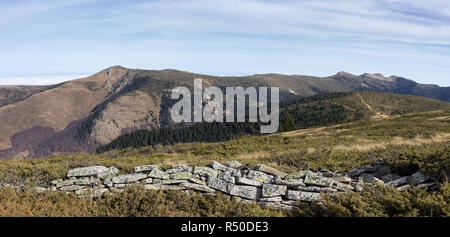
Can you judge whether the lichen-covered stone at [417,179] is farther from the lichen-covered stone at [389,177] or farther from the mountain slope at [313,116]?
the mountain slope at [313,116]

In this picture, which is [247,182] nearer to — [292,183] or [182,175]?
[292,183]

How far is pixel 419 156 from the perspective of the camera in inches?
439

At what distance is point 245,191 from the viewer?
30.6 feet

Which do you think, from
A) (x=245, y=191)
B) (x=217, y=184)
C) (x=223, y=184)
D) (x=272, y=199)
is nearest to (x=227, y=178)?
(x=223, y=184)

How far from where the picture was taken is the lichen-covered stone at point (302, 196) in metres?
8.56

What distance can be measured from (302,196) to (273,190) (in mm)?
960

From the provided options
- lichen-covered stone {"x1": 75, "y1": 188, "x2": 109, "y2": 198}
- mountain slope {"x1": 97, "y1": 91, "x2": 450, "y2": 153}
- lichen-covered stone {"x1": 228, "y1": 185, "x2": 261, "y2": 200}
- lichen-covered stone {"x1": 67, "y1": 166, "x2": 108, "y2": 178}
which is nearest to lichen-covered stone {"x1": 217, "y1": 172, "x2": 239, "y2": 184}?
lichen-covered stone {"x1": 228, "y1": 185, "x2": 261, "y2": 200}
